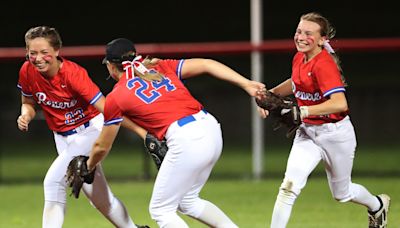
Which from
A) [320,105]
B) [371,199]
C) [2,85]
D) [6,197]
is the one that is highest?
[320,105]

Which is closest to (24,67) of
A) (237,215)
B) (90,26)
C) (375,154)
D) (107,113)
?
(107,113)

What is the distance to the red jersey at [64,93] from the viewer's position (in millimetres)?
6547

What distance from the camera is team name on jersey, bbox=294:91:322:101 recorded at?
6.77 m

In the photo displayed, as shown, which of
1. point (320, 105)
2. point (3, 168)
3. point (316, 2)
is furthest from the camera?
point (316, 2)

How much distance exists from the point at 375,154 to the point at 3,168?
560 centimetres

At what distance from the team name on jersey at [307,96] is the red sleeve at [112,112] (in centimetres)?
167

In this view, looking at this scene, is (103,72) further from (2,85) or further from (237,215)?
(237,215)

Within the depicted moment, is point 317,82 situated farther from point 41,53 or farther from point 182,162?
point 41,53

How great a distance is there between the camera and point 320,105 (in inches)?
256

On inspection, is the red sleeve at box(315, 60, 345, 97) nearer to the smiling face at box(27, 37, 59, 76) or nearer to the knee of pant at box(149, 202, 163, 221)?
the knee of pant at box(149, 202, 163, 221)

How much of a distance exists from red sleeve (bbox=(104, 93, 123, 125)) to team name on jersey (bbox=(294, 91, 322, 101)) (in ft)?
5.48

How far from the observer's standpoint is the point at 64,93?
661 centimetres

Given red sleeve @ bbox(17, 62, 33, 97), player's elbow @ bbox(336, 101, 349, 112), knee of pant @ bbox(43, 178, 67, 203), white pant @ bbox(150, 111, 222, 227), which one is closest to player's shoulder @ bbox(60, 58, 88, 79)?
red sleeve @ bbox(17, 62, 33, 97)

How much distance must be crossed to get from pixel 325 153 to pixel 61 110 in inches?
78.9
